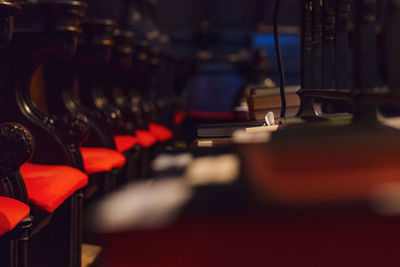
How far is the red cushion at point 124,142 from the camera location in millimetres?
2471

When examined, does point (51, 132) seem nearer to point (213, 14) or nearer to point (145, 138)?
point (145, 138)

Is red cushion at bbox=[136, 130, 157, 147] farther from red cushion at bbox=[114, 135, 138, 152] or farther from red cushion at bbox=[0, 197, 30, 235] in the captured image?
red cushion at bbox=[0, 197, 30, 235]

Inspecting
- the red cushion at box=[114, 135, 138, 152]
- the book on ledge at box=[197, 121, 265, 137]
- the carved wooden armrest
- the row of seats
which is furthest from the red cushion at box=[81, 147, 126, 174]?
the book on ledge at box=[197, 121, 265, 137]

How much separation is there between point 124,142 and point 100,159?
60cm

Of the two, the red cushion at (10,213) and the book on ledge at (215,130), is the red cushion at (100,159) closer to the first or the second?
the red cushion at (10,213)

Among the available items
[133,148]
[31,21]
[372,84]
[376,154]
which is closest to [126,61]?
[133,148]

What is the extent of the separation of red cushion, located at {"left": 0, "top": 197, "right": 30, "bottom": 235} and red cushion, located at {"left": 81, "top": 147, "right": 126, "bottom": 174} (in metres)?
0.68

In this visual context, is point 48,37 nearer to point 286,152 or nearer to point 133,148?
point 133,148

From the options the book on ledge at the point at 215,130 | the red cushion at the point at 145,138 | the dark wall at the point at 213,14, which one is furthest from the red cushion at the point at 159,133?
the dark wall at the point at 213,14

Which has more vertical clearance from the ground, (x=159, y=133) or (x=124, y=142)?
(x=124, y=142)

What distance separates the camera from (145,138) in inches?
120

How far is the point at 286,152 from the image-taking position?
39 centimetres

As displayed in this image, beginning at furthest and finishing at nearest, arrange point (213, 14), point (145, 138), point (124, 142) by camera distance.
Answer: point (213, 14)
point (145, 138)
point (124, 142)

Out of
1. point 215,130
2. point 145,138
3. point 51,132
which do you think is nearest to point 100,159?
point 51,132
